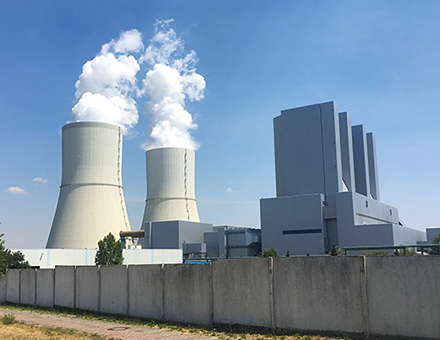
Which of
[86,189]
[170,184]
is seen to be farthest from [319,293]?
[170,184]

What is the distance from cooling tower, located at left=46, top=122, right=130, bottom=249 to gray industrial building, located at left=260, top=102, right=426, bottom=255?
1317cm

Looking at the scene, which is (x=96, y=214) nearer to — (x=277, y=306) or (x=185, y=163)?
(x=185, y=163)

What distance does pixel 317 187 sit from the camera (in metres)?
35.2

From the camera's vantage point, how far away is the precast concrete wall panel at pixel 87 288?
11812 millimetres

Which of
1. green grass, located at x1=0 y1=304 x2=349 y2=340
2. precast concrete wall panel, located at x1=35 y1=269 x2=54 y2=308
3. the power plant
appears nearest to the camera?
green grass, located at x1=0 y1=304 x2=349 y2=340

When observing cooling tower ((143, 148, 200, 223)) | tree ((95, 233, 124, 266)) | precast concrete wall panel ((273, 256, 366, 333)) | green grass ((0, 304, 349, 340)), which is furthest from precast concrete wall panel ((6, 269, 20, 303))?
cooling tower ((143, 148, 200, 223))

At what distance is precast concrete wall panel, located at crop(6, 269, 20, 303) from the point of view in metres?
15.4

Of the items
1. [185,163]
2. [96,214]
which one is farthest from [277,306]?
[185,163]

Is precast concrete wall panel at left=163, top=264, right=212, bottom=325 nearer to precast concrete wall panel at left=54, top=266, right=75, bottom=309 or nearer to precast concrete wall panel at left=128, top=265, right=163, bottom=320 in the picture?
precast concrete wall panel at left=128, top=265, right=163, bottom=320

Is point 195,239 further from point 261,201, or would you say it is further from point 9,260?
point 9,260

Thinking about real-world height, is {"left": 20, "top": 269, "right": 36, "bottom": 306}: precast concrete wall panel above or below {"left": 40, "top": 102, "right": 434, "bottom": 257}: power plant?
below

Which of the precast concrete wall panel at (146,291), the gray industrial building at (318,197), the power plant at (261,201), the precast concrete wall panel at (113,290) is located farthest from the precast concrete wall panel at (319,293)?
the gray industrial building at (318,197)

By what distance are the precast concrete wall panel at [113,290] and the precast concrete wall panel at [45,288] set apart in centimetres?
311

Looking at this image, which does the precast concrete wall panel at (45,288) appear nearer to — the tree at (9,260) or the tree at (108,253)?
the tree at (9,260)
